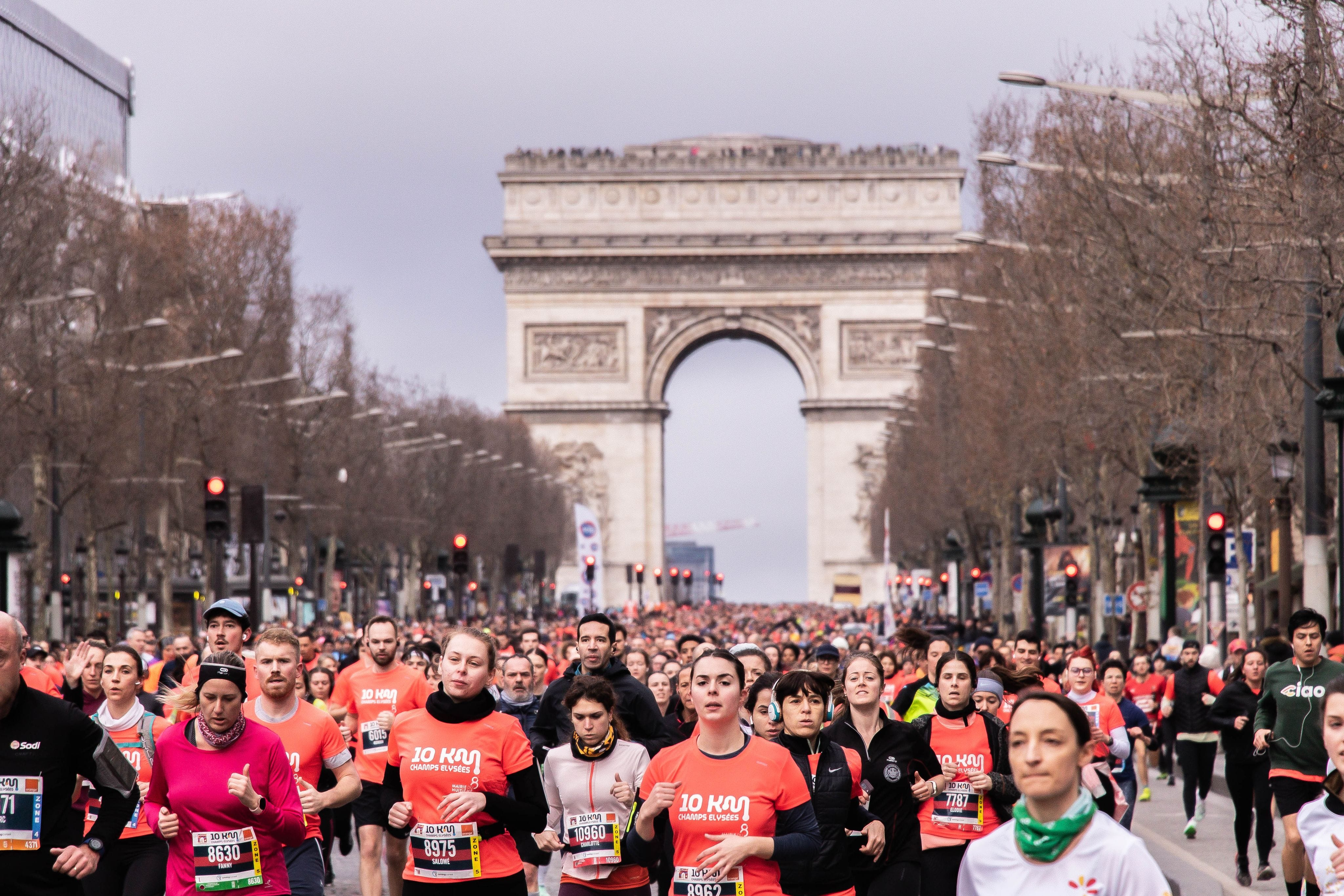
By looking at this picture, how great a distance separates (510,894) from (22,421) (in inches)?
1455

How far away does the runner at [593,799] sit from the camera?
9734 mm

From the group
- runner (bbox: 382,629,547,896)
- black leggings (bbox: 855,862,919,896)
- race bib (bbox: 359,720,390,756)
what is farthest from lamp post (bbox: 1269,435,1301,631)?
runner (bbox: 382,629,547,896)

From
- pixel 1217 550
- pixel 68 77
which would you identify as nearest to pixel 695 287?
pixel 68 77

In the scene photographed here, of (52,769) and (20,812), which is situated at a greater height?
(52,769)

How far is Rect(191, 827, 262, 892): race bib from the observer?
8633 millimetres

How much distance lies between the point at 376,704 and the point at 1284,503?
25.6m

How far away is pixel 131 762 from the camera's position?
422 inches

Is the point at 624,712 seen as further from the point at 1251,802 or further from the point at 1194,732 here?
the point at 1194,732

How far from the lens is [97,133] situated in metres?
112

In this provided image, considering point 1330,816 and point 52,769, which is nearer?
point 1330,816

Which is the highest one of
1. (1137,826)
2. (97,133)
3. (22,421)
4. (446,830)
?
(97,133)

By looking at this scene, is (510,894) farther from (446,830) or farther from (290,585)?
(290,585)

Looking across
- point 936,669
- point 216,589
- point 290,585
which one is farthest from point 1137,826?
point 290,585

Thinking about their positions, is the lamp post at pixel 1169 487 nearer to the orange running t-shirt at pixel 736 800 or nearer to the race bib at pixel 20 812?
the orange running t-shirt at pixel 736 800
